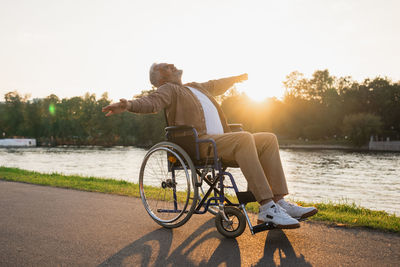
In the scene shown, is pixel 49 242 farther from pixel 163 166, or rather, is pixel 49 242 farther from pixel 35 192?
pixel 35 192

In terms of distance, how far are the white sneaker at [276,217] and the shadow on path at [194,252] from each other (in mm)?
177

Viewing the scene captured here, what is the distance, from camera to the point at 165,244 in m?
2.88

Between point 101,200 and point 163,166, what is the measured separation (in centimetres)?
175

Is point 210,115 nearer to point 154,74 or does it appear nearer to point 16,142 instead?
point 154,74

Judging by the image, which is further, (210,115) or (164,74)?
(164,74)

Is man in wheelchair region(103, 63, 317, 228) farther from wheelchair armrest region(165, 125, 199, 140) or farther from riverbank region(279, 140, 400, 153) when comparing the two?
riverbank region(279, 140, 400, 153)

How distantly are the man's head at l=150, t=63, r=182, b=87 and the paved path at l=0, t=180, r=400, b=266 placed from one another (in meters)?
1.48

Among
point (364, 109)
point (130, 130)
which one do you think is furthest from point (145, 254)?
point (130, 130)

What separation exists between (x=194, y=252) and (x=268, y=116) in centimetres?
6953

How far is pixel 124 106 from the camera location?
A: 9.91 ft

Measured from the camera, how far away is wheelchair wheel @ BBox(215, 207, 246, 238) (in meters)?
2.89

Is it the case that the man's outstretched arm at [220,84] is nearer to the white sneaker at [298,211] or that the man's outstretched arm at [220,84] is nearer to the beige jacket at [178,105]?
the beige jacket at [178,105]

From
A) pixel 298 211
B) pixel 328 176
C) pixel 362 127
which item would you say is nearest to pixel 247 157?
pixel 298 211

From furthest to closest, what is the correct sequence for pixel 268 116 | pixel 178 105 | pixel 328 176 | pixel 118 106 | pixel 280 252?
pixel 268 116
pixel 328 176
pixel 178 105
pixel 118 106
pixel 280 252
